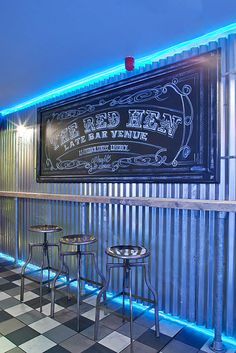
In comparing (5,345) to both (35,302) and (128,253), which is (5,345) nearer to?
(35,302)

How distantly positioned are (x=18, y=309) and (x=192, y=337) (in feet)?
5.89

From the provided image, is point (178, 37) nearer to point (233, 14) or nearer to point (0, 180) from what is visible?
point (233, 14)

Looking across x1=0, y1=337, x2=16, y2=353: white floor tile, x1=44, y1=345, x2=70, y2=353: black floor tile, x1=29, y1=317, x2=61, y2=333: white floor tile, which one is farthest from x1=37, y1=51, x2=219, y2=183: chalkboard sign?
x1=0, y1=337, x2=16, y2=353: white floor tile

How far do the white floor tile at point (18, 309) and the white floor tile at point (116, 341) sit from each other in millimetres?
1011

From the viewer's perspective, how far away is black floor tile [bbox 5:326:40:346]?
228 centimetres

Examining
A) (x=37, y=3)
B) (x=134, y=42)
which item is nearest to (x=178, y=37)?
(x=134, y=42)

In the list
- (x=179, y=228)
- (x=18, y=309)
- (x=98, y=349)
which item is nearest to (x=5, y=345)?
(x=18, y=309)

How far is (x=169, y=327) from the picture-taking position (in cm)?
247

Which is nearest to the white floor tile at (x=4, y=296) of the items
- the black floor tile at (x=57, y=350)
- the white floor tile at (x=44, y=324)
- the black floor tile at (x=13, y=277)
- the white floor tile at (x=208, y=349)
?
the black floor tile at (x=13, y=277)

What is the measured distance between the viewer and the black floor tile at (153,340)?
2197mm

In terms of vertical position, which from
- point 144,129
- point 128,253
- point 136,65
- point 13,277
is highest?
point 136,65

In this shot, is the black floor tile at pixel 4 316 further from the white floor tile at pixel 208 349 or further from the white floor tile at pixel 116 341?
the white floor tile at pixel 208 349

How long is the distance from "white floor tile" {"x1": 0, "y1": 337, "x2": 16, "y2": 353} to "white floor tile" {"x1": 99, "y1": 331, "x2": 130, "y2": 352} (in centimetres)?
74

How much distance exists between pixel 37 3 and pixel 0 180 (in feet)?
12.6
